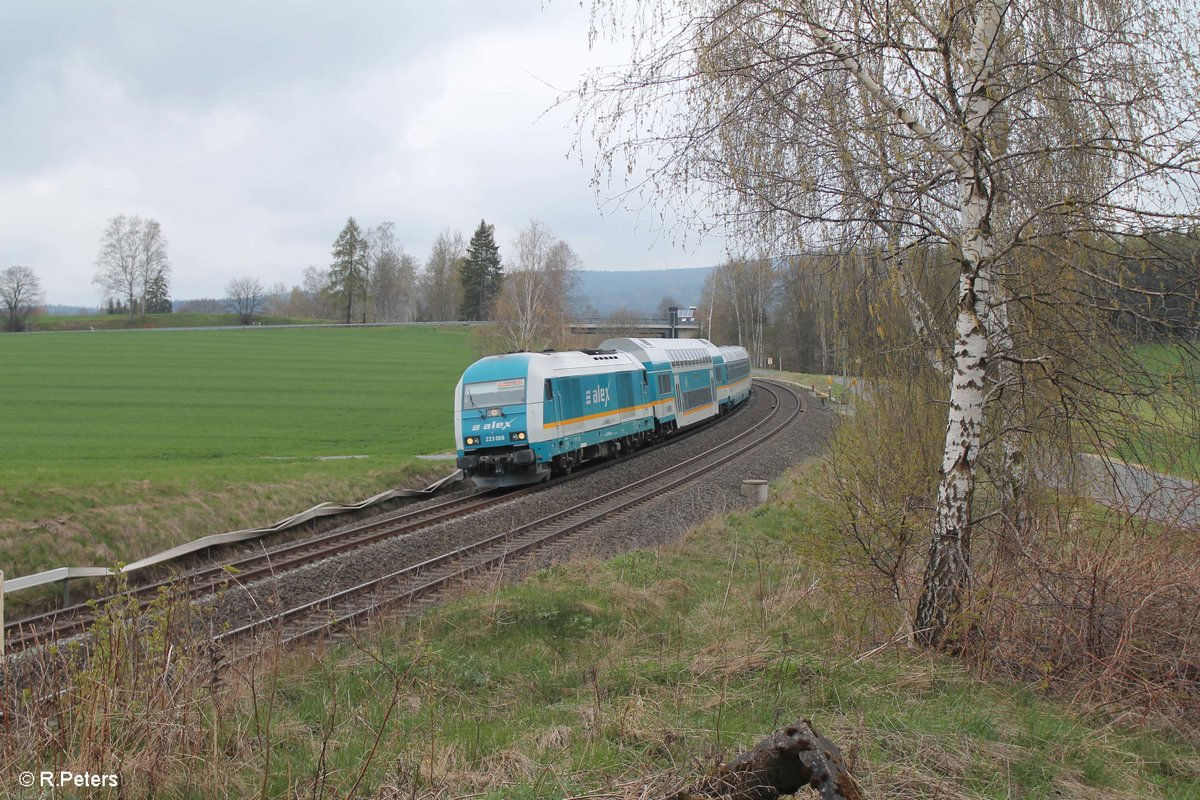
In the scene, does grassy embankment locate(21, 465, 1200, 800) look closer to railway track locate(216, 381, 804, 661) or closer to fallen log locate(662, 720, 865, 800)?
fallen log locate(662, 720, 865, 800)

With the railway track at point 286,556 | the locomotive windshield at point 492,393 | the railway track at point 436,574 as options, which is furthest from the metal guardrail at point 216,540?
the locomotive windshield at point 492,393

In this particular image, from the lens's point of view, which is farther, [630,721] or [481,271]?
[481,271]

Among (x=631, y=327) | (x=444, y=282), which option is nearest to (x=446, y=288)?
(x=444, y=282)

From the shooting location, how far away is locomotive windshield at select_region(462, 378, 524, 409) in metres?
20.2

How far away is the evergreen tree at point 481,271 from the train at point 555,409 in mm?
71173

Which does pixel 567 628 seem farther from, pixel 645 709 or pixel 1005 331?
pixel 1005 331

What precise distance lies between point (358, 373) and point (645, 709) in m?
53.3

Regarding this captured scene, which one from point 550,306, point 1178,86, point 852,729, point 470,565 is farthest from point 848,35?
point 550,306

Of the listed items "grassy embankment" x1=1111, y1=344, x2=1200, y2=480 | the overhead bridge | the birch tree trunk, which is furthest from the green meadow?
"grassy embankment" x1=1111, y1=344, x2=1200, y2=480

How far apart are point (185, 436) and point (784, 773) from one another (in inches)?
1126

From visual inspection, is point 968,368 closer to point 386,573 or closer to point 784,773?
point 784,773

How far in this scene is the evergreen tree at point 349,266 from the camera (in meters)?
97.2

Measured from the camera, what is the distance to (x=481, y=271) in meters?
98.7

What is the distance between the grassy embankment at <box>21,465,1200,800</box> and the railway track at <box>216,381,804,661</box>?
795 millimetres
